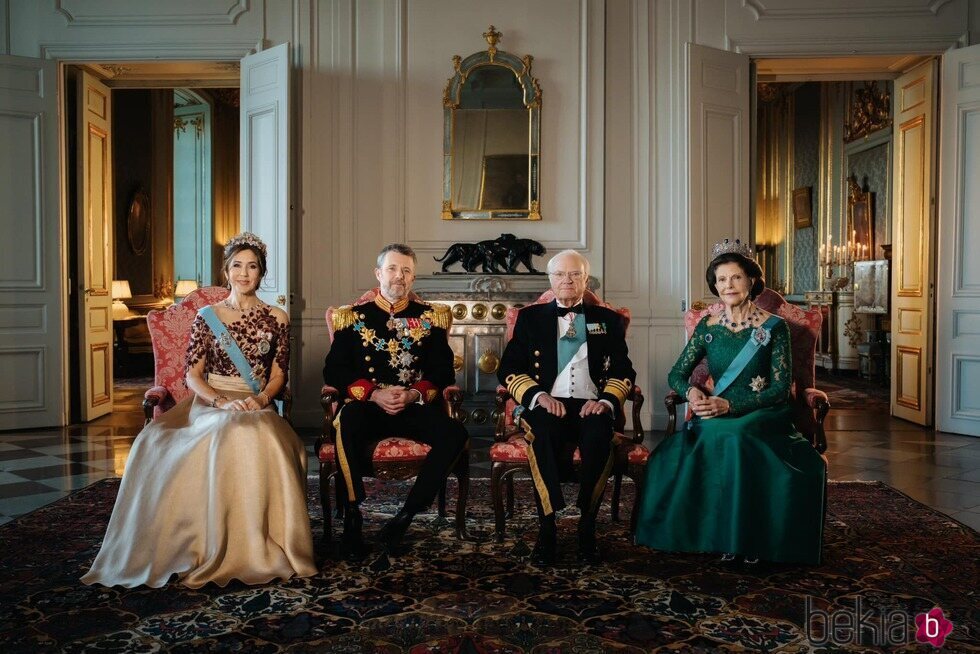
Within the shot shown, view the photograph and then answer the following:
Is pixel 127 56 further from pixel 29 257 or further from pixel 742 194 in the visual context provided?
pixel 742 194

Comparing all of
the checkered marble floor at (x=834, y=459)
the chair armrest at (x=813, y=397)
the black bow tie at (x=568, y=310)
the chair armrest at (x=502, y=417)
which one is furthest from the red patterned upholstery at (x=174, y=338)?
the chair armrest at (x=813, y=397)

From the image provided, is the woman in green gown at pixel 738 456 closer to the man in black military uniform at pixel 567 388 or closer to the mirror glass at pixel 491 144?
the man in black military uniform at pixel 567 388

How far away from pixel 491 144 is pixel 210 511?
394 cm

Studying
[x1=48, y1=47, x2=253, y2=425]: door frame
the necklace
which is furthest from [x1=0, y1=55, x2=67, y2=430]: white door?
the necklace

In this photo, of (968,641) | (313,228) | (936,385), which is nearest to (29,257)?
(313,228)

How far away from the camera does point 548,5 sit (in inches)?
241

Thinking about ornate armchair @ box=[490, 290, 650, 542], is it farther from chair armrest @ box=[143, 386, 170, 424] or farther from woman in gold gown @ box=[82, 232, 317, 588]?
chair armrest @ box=[143, 386, 170, 424]

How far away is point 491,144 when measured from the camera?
6152 millimetres

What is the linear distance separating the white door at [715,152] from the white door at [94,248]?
14.6 feet

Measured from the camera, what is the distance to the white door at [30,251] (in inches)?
237

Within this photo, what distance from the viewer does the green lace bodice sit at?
3.18m

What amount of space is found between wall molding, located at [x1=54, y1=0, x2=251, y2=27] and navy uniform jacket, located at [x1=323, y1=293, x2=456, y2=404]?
3.60 metres

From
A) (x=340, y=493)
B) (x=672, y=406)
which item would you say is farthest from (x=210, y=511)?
(x=672, y=406)

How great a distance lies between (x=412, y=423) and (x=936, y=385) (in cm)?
446
